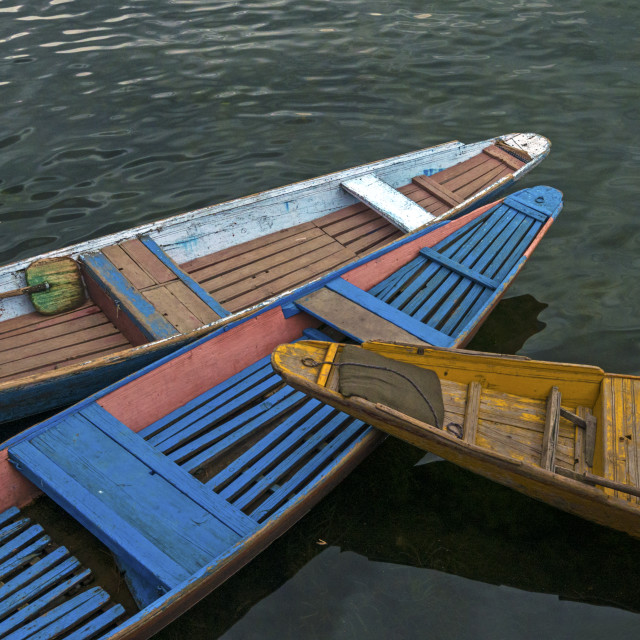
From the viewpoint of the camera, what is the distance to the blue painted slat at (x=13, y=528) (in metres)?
6.07

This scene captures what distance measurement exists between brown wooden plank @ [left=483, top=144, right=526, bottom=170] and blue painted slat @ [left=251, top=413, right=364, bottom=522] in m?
6.35

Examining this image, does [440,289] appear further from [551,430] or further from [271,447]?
[271,447]

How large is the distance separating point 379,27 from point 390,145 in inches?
203

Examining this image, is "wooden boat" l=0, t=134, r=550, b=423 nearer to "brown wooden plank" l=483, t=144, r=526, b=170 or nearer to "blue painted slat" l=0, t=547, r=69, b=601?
"brown wooden plank" l=483, t=144, r=526, b=170

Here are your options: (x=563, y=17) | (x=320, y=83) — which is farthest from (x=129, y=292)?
(x=563, y=17)

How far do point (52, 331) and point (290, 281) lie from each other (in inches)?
122

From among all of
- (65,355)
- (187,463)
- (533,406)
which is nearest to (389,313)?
(533,406)

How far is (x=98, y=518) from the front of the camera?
582 centimetres

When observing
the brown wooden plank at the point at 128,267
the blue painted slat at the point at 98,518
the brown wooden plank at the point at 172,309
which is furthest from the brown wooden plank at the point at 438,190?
the blue painted slat at the point at 98,518

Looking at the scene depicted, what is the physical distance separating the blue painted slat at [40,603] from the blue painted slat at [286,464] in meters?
1.53

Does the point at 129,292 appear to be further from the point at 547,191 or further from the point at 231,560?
the point at 547,191

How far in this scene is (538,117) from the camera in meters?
13.9

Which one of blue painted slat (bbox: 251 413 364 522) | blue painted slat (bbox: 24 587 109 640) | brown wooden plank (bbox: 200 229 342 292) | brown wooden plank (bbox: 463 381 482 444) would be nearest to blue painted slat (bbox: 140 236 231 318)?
brown wooden plank (bbox: 200 229 342 292)

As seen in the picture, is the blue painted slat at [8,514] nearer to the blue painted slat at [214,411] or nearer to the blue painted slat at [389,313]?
the blue painted slat at [214,411]
